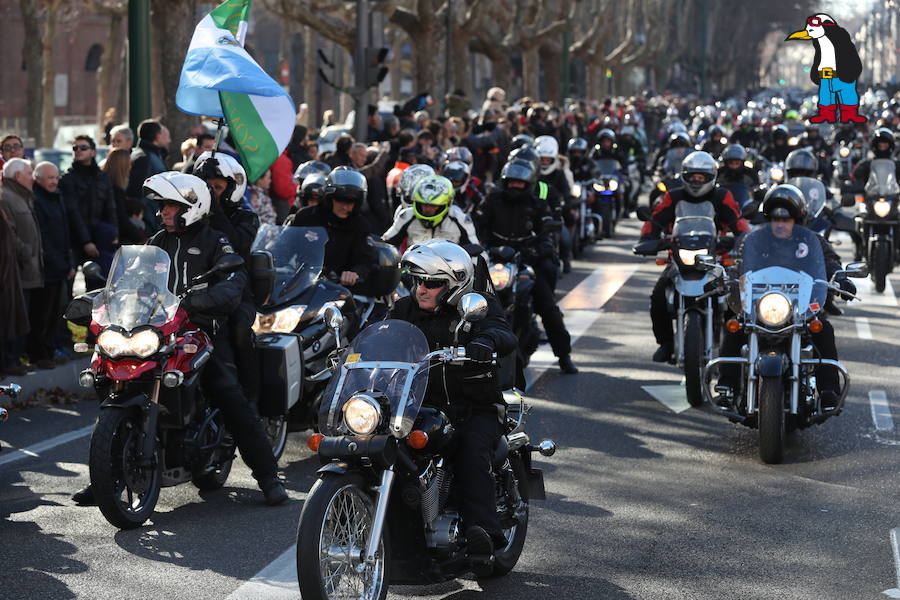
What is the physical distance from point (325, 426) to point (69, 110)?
60.2 meters

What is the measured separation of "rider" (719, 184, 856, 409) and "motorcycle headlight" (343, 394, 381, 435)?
177 inches

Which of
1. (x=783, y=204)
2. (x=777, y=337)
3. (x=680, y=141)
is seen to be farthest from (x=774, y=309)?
(x=680, y=141)

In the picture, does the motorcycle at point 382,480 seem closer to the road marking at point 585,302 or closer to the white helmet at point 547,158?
the road marking at point 585,302

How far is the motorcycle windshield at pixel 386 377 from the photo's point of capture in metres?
6.14

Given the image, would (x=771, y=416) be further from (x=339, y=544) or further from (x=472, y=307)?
(x=339, y=544)

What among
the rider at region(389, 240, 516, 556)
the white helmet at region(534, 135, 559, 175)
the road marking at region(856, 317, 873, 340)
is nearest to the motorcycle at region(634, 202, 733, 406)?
the road marking at region(856, 317, 873, 340)

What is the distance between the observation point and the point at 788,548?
768cm

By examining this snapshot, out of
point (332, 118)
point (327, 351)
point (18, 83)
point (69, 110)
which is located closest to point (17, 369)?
point (327, 351)

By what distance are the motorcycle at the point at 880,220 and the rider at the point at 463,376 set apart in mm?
12882

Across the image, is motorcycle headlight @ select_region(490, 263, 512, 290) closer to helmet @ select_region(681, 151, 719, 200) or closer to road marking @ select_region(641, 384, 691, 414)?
road marking @ select_region(641, 384, 691, 414)

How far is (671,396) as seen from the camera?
39.7 feet

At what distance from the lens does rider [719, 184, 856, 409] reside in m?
10.0

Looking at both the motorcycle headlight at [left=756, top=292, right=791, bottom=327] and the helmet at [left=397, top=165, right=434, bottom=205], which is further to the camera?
the helmet at [left=397, top=165, right=434, bottom=205]

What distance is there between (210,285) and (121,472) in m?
1.08
